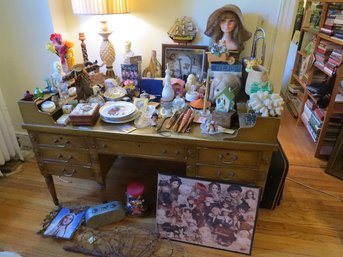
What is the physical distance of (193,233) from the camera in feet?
4.90

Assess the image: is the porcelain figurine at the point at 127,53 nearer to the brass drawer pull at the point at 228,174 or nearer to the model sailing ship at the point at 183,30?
the model sailing ship at the point at 183,30

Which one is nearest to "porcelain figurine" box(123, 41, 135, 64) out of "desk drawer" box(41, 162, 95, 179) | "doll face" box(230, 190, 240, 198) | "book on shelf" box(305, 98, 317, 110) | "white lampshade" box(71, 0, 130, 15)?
"white lampshade" box(71, 0, 130, 15)

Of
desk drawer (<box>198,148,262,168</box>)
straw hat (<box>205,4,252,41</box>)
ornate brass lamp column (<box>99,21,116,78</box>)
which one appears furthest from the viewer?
ornate brass lamp column (<box>99,21,116,78</box>)

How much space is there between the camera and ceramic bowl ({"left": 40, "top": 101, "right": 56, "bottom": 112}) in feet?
4.64

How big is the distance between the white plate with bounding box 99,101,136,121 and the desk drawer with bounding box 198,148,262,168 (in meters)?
0.45

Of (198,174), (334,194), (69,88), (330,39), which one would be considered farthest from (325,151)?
(69,88)

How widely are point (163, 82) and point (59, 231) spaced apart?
3.71ft

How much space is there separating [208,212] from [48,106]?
1074 mm

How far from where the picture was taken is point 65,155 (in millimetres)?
1503

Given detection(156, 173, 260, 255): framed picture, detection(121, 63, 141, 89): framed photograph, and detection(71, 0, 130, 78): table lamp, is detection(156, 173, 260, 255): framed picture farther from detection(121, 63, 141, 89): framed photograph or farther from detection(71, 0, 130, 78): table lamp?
detection(71, 0, 130, 78): table lamp

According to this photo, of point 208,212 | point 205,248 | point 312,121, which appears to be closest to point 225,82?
point 208,212

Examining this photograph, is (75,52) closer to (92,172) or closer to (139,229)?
(92,172)

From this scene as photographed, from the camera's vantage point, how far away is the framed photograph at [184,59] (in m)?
1.63

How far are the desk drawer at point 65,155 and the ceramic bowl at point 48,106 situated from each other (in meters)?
0.24
